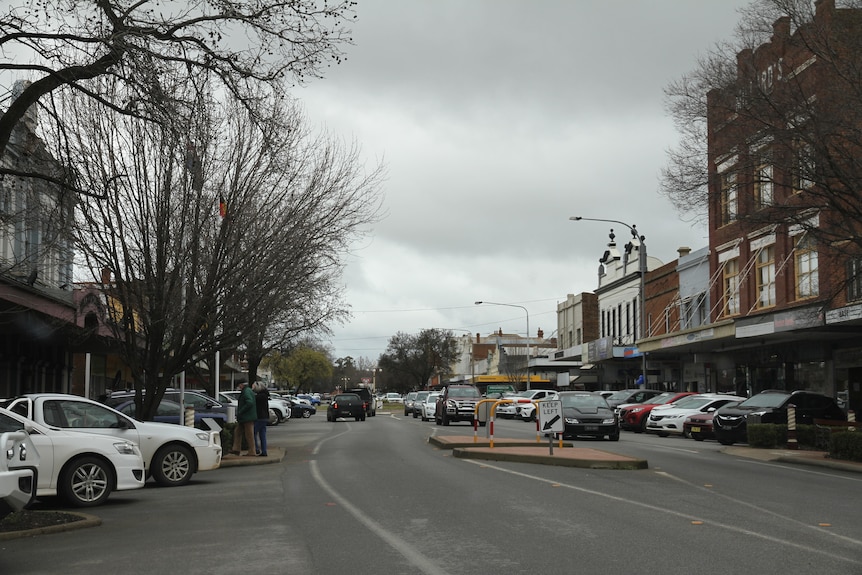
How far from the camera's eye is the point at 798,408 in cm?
2686

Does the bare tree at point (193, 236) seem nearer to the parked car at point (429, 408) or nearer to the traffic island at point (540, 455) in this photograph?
the traffic island at point (540, 455)

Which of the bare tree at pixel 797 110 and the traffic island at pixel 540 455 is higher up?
the bare tree at pixel 797 110

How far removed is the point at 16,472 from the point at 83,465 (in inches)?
158

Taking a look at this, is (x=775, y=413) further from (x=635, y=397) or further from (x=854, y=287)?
(x=635, y=397)

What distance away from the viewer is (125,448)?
13.1m

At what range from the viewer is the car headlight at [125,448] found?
13.0 m

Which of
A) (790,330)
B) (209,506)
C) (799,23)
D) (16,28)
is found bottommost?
(209,506)

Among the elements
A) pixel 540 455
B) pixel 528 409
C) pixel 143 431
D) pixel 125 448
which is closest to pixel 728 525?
pixel 125 448

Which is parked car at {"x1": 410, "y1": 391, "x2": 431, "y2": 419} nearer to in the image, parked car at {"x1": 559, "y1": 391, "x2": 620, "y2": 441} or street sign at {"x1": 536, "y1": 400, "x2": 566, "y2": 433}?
parked car at {"x1": 559, "y1": 391, "x2": 620, "y2": 441}

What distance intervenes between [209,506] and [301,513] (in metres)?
1.87

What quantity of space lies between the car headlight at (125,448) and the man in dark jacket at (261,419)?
8.26m

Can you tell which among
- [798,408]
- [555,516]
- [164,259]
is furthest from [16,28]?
[798,408]

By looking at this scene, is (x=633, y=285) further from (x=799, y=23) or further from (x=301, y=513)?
(x=301, y=513)

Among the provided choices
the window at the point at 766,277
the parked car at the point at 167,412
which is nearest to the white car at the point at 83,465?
the parked car at the point at 167,412
